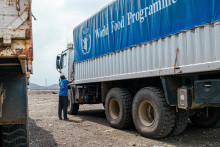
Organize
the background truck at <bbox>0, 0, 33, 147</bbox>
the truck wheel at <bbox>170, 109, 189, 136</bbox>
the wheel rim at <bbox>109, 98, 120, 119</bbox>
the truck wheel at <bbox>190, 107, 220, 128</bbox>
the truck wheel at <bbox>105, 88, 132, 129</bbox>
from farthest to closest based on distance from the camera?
1. the wheel rim at <bbox>109, 98, 120, 119</bbox>
2. the truck wheel at <bbox>105, 88, 132, 129</bbox>
3. the truck wheel at <bbox>190, 107, 220, 128</bbox>
4. the truck wheel at <bbox>170, 109, 189, 136</bbox>
5. the background truck at <bbox>0, 0, 33, 147</bbox>

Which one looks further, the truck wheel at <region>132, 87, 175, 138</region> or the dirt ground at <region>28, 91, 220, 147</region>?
the dirt ground at <region>28, 91, 220, 147</region>

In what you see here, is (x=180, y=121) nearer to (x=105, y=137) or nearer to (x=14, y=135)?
(x=105, y=137)

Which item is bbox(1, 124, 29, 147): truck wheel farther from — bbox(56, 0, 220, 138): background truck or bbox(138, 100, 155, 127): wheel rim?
bbox(138, 100, 155, 127): wheel rim

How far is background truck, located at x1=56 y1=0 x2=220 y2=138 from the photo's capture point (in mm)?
4398

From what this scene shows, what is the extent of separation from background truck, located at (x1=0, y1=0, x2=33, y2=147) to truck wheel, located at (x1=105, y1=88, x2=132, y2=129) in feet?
10.7

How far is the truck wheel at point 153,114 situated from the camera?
5246 mm

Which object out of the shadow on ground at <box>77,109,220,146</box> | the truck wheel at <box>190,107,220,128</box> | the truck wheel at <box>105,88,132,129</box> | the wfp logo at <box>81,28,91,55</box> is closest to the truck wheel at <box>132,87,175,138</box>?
the shadow on ground at <box>77,109,220,146</box>

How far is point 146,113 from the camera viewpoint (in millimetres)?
6000

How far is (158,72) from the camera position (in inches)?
211

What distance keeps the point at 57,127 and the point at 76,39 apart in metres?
3.83

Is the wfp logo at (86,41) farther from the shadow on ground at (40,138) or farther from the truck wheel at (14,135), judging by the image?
the truck wheel at (14,135)

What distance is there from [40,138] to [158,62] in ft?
11.1

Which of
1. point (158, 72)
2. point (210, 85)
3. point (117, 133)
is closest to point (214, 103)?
point (210, 85)

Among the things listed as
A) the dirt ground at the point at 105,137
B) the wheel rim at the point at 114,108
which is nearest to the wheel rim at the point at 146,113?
the dirt ground at the point at 105,137
